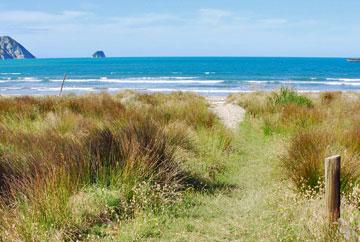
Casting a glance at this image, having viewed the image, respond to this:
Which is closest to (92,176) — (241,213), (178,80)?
(241,213)

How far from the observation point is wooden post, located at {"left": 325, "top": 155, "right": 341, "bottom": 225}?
422 centimetres

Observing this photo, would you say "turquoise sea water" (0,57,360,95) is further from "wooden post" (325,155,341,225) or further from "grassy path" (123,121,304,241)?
"wooden post" (325,155,341,225)

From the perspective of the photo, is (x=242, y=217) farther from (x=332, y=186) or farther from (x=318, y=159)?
(x=332, y=186)

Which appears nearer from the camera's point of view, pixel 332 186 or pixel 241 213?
pixel 332 186

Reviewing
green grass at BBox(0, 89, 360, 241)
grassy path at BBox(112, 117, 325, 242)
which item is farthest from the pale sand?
grassy path at BBox(112, 117, 325, 242)

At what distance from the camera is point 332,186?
14.0 feet

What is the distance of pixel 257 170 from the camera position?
8.16 m

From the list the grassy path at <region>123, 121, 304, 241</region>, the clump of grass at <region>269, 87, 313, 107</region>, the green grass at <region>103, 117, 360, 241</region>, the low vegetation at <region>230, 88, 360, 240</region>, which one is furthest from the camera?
the clump of grass at <region>269, 87, 313, 107</region>

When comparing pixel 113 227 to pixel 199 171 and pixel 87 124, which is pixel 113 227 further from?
pixel 87 124

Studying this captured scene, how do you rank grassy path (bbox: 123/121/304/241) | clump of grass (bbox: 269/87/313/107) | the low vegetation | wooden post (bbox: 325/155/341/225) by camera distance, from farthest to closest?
clump of grass (bbox: 269/87/313/107)
the low vegetation
grassy path (bbox: 123/121/304/241)
wooden post (bbox: 325/155/341/225)

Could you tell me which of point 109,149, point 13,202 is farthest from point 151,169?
point 13,202

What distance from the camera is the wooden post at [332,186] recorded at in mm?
4223

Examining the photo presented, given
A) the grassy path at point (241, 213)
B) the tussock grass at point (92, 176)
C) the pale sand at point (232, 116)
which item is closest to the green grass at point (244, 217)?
the grassy path at point (241, 213)

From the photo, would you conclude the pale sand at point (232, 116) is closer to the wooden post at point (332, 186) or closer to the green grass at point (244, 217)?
the green grass at point (244, 217)
